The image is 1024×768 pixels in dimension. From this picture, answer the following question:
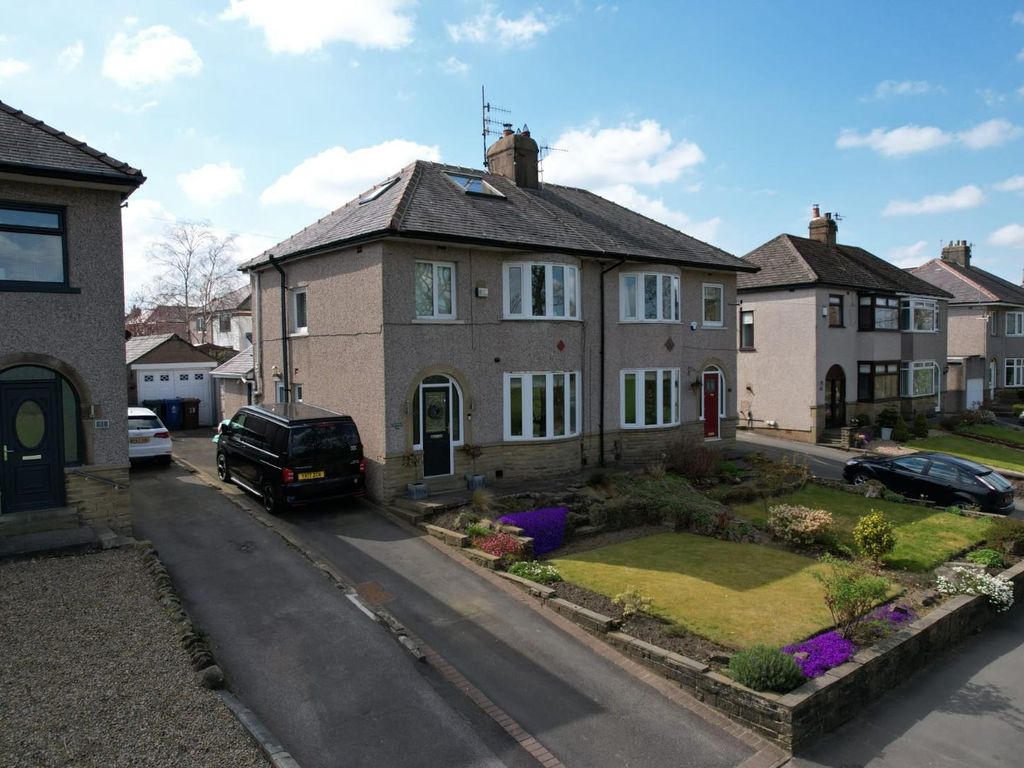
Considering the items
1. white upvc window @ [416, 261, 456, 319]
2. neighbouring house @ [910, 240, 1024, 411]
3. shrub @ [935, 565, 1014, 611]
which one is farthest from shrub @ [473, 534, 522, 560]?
neighbouring house @ [910, 240, 1024, 411]

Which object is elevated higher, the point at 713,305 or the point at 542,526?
the point at 713,305

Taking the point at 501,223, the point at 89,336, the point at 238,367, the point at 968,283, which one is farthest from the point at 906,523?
the point at 968,283

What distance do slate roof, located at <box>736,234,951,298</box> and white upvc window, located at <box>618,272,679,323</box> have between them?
9.00 m

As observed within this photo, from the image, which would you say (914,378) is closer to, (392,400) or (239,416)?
(392,400)

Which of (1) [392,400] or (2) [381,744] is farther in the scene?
(1) [392,400]

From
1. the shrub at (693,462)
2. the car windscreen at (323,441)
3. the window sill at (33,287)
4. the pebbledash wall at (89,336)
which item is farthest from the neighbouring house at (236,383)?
the shrub at (693,462)

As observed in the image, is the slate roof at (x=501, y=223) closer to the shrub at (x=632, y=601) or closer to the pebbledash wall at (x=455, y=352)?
the pebbledash wall at (x=455, y=352)

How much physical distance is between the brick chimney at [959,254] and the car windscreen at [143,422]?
4692cm

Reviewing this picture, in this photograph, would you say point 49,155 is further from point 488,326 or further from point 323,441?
point 488,326

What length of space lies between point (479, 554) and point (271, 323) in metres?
11.2

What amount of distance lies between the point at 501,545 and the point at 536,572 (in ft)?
3.31

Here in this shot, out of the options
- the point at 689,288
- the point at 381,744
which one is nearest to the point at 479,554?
the point at 381,744

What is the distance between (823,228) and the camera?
105 feet

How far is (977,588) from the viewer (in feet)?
36.1
